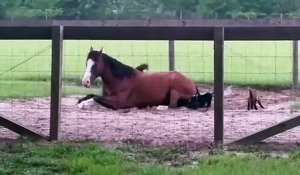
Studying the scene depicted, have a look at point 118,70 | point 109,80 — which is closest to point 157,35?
point 118,70

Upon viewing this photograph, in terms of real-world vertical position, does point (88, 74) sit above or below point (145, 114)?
above

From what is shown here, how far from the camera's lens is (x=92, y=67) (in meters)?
11.8

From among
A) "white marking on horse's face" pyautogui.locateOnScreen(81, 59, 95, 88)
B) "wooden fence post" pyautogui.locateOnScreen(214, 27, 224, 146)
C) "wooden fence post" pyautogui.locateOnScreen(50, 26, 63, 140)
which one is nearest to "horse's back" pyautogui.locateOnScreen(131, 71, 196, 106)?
"white marking on horse's face" pyautogui.locateOnScreen(81, 59, 95, 88)

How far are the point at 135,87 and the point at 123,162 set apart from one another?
18.7ft

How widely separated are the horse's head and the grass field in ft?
2.90

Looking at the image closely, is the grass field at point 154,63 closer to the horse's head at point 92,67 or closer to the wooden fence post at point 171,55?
the wooden fence post at point 171,55

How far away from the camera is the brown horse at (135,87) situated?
12.3m

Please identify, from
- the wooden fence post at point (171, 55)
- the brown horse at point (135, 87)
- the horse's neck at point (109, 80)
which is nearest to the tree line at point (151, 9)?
the wooden fence post at point (171, 55)

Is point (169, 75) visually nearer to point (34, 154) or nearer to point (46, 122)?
point (46, 122)

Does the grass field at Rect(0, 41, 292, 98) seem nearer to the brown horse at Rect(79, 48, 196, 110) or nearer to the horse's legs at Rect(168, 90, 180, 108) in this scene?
the brown horse at Rect(79, 48, 196, 110)

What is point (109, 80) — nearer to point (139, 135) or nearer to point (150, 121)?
point (150, 121)

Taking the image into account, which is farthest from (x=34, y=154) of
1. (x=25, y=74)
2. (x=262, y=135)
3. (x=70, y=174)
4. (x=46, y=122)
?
(x=25, y=74)

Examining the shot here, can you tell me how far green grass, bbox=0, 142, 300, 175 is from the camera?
20.6 ft

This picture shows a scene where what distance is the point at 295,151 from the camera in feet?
24.4
